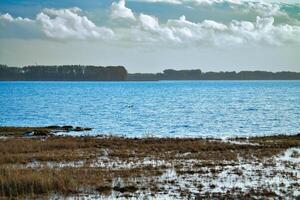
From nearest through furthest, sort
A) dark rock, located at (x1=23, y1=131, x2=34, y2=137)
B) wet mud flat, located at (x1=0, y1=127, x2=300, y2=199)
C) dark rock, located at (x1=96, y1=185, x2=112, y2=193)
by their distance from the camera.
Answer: wet mud flat, located at (x1=0, y1=127, x2=300, y2=199) < dark rock, located at (x1=96, y1=185, x2=112, y2=193) < dark rock, located at (x1=23, y1=131, x2=34, y2=137)

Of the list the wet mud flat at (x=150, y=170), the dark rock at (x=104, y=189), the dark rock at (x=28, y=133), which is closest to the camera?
the wet mud flat at (x=150, y=170)

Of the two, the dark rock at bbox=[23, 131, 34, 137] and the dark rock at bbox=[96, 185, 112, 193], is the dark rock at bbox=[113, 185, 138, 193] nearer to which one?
the dark rock at bbox=[96, 185, 112, 193]

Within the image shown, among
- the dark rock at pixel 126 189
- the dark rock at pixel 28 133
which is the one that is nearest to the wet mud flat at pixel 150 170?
the dark rock at pixel 126 189

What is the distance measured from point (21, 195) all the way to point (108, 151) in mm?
16612

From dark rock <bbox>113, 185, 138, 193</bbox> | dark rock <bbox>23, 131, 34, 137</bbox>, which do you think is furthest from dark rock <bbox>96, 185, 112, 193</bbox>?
dark rock <bbox>23, 131, 34, 137</bbox>

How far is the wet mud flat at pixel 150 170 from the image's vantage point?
21586mm

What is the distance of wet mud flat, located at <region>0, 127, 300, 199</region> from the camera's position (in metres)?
21.6

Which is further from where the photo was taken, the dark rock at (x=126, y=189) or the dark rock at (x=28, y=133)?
the dark rock at (x=28, y=133)

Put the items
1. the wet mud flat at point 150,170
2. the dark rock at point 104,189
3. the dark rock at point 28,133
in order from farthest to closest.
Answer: the dark rock at point 28,133 < the dark rock at point 104,189 < the wet mud flat at point 150,170

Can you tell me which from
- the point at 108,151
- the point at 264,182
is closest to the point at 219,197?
the point at 264,182

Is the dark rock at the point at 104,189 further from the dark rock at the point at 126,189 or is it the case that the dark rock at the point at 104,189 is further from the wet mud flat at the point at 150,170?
the dark rock at the point at 126,189

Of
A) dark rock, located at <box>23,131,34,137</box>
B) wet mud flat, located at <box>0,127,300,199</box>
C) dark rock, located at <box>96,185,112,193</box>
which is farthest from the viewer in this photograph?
dark rock, located at <box>23,131,34,137</box>

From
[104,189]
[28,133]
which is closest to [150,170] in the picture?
[104,189]

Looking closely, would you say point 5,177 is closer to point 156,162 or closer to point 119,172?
point 119,172
